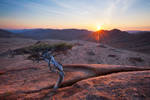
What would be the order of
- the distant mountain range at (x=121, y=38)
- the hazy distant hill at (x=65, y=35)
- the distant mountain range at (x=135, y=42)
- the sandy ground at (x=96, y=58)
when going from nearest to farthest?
the sandy ground at (x=96, y=58)
the distant mountain range at (x=135, y=42)
the distant mountain range at (x=121, y=38)
the hazy distant hill at (x=65, y=35)

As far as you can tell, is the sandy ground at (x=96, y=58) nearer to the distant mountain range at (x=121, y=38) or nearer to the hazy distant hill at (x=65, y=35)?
the distant mountain range at (x=121, y=38)

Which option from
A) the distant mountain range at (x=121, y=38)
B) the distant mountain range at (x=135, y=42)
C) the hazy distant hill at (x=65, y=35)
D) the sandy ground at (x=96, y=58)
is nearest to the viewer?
the sandy ground at (x=96, y=58)

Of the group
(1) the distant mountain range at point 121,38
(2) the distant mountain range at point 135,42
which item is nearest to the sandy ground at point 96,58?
(2) the distant mountain range at point 135,42

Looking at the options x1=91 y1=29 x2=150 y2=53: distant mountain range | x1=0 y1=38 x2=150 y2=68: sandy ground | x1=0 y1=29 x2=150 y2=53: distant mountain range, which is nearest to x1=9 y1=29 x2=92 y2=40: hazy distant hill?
x1=0 y1=29 x2=150 y2=53: distant mountain range

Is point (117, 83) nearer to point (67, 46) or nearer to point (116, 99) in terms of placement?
point (116, 99)

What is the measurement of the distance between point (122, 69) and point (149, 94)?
Result: 3.54 m

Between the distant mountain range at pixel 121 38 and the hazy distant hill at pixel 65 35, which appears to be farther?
the hazy distant hill at pixel 65 35

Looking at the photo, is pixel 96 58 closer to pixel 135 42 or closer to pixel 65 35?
pixel 135 42

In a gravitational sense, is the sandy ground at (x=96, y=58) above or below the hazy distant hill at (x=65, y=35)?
below

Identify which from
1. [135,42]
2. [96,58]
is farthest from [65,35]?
[96,58]

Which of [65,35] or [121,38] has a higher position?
[65,35]

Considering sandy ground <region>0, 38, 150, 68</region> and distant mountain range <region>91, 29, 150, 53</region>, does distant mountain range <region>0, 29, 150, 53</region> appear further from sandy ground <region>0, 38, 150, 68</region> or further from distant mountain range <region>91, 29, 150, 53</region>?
sandy ground <region>0, 38, 150, 68</region>

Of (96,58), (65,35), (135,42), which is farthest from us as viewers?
(65,35)

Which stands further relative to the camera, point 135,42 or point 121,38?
point 121,38
